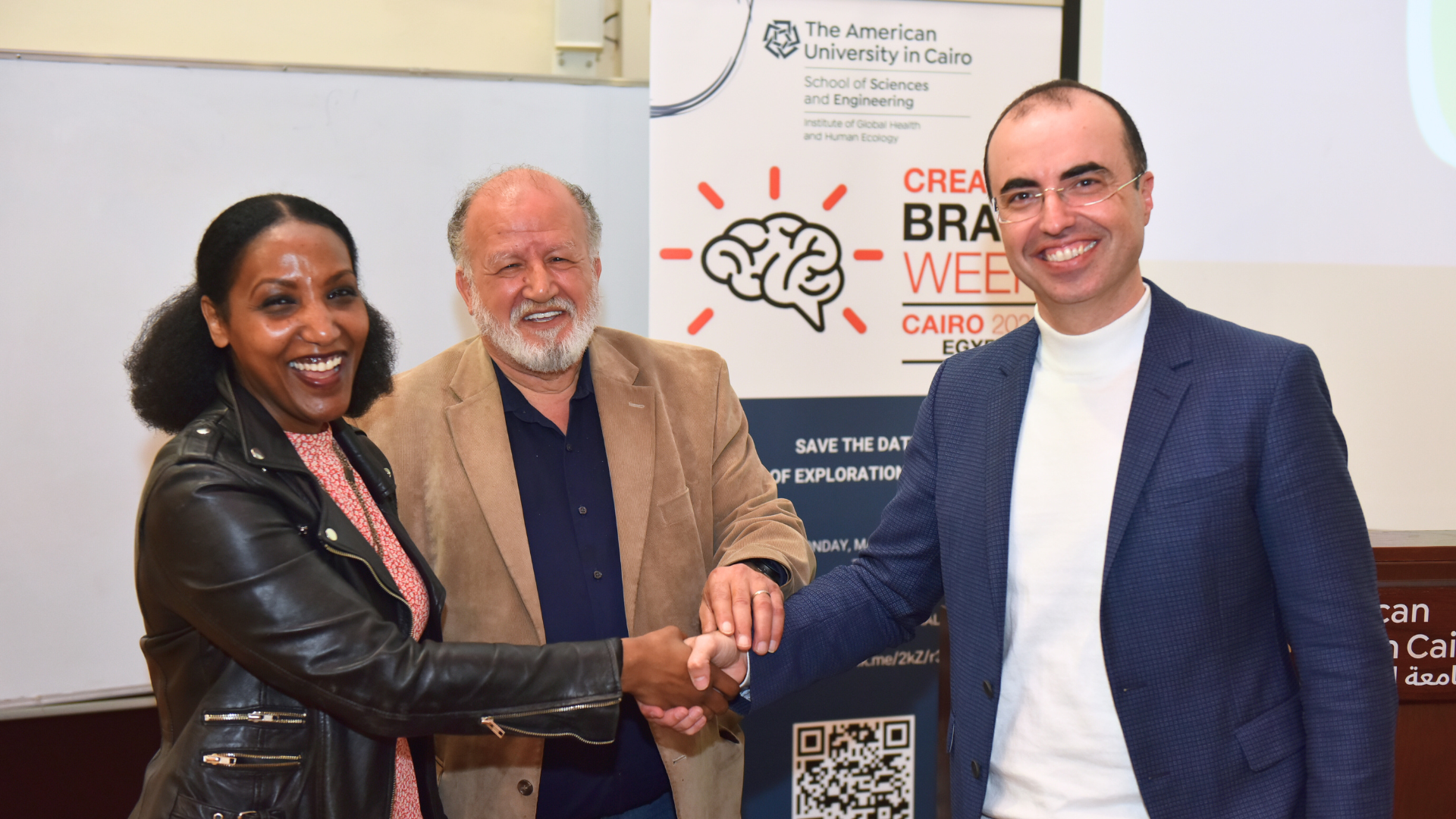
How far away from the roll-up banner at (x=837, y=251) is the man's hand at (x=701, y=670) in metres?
1.53

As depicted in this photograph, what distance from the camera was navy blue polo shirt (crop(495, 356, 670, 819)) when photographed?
2236mm

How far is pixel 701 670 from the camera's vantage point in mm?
2100

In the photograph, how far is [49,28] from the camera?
4.22 meters

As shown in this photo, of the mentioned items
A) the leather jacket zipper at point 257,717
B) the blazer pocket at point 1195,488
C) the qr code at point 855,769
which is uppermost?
the blazer pocket at point 1195,488

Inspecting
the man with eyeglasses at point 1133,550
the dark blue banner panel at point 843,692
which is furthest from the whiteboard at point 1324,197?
the man with eyeglasses at point 1133,550

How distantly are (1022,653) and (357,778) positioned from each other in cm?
117

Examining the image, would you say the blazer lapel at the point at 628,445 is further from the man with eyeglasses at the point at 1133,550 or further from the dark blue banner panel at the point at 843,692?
the dark blue banner panel at the point at 843,692

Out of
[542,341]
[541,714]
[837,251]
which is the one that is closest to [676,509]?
[542,341]

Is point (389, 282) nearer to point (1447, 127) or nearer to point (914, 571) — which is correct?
point (914, 571)

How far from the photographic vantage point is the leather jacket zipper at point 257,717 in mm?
1618

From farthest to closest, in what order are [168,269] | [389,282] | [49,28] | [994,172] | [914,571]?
[49,28] → [389,282] → [168,269] → [914,571] → [994,172]

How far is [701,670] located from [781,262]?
186 cm

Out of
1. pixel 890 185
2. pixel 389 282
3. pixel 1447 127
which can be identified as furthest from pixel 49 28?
pixel 1447 127

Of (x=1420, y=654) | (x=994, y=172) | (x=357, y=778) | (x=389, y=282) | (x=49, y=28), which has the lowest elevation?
(x=1420, y=654)
